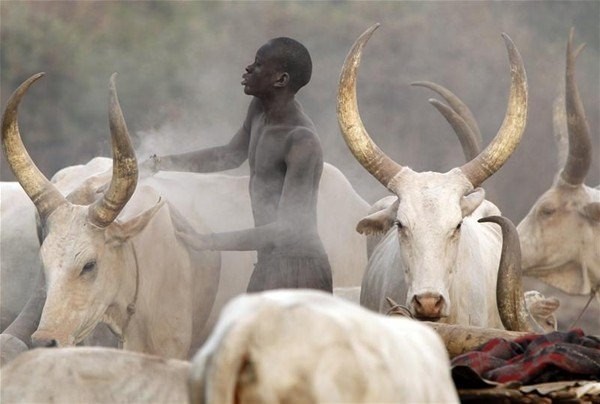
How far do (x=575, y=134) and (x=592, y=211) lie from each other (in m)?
0.48

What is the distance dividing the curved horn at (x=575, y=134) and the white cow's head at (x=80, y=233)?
324 centimetres

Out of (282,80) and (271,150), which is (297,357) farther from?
(282,80)

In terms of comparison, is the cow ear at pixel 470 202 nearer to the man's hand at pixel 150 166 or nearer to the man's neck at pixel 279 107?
the man's neck at pixel 279 107

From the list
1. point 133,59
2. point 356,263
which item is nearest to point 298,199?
point 356,263

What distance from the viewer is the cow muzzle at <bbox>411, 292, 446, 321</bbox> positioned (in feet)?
24.7

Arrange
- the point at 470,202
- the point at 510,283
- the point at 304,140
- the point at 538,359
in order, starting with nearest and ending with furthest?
1. the point at 538,359
2. the point at 510,283
3. the point at 470,202
4. the point at 304,140

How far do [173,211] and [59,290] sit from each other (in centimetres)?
125

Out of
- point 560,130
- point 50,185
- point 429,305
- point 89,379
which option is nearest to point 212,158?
point 50,185

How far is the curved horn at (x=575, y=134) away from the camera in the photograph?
10766 millimetres

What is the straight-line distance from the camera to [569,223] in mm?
11047

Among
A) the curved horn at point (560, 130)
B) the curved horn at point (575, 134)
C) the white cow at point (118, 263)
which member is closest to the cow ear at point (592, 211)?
the curved horn at point (575, 134)

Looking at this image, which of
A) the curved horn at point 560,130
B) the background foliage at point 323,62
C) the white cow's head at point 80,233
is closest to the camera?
the white cow's head at point 80,233

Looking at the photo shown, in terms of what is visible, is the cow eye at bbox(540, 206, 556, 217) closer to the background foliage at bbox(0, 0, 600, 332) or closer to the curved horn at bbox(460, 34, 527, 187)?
the curved horn at bbox(460, 34, 527, 187)

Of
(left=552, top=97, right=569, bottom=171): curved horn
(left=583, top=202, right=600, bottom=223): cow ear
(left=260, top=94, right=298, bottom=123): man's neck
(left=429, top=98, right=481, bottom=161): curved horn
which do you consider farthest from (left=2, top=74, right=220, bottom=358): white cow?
(left=552, top=97, right=569, bottom=171): curved horn
